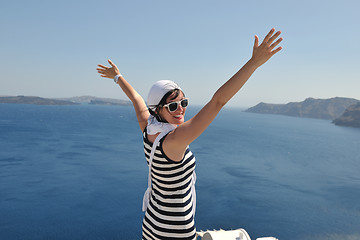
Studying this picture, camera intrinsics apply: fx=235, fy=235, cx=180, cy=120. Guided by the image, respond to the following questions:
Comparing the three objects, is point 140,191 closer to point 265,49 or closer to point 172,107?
point 172,107

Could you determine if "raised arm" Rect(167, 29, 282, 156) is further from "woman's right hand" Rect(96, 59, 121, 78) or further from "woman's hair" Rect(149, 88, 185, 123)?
"woman's right hand" Rect(96, 59, 121, 78)

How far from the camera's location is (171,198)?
173cm

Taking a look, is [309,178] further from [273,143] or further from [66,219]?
[66,219]

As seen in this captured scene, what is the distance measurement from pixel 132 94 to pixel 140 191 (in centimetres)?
3225

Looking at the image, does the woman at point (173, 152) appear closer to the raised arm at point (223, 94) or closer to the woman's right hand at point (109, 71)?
the raised arm at point (223, 94)

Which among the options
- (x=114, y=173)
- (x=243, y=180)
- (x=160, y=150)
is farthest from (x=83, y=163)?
(x=160, y=150)

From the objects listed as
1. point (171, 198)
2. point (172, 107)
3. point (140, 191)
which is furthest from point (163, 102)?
point (140, 191)

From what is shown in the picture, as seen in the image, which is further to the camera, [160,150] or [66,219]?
[66,219]

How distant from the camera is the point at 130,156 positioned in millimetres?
48469

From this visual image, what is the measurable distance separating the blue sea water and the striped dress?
2438 centimetres

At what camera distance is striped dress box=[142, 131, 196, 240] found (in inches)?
64.5

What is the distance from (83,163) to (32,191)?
12.2 m

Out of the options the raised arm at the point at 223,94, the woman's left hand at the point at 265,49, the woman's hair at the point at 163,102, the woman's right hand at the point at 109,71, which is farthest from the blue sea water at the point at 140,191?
the woman's left hand at the point at 265,49

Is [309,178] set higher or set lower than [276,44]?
lower
